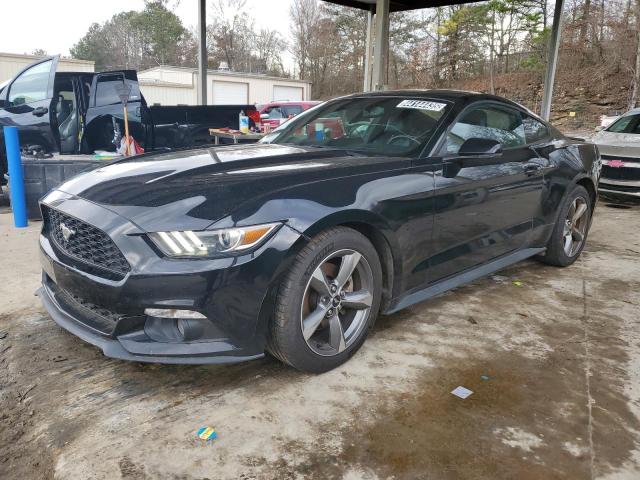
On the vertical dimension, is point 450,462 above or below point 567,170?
below

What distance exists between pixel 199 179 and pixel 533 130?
2.76m

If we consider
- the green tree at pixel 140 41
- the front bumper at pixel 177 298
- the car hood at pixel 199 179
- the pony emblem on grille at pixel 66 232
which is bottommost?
the front bumper at pixel 177 298

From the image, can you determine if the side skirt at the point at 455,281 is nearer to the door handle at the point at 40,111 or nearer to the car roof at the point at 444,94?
the car roof at the point at 444,94

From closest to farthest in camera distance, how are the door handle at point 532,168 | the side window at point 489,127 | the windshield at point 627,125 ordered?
the side window at point 489,127, the door handle at point 532,168, the windshield at point 627,125

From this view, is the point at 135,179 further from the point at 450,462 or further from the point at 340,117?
the point at 450,462

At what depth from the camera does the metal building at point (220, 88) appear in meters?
29.2

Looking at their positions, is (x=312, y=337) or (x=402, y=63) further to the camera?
(x=402, y=63)

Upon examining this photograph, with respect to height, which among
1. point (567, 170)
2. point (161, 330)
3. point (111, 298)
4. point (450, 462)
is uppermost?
point (567, 170)

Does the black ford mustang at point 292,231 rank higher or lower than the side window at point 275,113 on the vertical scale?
lower

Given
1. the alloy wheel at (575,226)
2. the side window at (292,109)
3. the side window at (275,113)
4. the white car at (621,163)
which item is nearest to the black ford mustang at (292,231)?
the alloy wheel at (575,226)

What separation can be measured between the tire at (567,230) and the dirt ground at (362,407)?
976 mm

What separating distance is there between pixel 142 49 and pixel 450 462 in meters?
55.2

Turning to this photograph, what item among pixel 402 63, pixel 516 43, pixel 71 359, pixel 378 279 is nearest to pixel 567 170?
pixel 378 279

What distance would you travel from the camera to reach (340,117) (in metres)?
3.59
